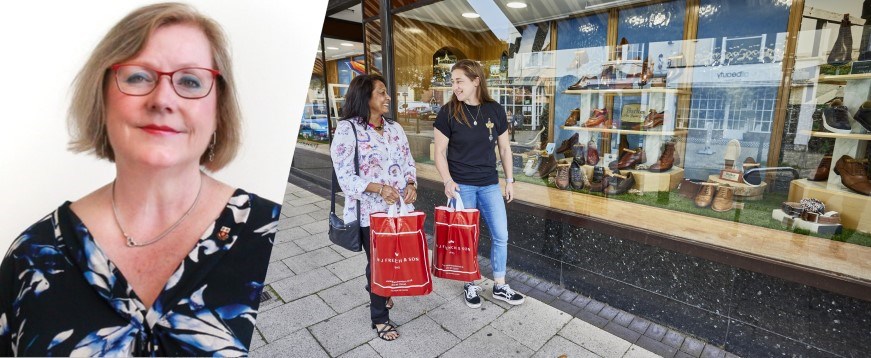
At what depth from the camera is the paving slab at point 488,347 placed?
2246 mm

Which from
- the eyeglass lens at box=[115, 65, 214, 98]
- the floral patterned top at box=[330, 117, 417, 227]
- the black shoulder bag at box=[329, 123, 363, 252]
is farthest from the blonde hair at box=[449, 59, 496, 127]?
the eyeglass lens at box=[115, 65, 214, 98]

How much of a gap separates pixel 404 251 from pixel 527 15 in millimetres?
2460

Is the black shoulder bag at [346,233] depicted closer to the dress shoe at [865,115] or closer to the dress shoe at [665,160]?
the dress shoe at [665,160]

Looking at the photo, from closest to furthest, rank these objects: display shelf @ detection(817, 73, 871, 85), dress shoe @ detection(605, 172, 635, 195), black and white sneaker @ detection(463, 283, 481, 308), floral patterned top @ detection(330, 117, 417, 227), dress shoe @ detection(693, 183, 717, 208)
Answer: floral patterned top @ detection(330, 117, 417, 227), display shelf @ detection(817, 73, 871, 85), black and white sneaker @ detection(463, 283, 481, 308), dress shoe @ detection(693, 183, 717, 208), dress shoe @ detection(605, 172, 635, 195)

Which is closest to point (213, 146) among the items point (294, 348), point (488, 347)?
point (294, 348)

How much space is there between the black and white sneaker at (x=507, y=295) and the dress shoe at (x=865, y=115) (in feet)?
6.75

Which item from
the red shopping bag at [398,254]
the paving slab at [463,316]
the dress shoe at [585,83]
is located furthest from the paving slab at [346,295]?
the dress shoe at [585,83]

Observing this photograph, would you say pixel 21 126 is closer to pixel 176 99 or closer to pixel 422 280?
pixel 176 99

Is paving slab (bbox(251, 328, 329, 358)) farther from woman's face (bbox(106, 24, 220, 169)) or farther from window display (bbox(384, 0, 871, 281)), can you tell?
window display (bbox(384, 0, 871, 281))

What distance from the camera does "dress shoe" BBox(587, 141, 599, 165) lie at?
3448mm

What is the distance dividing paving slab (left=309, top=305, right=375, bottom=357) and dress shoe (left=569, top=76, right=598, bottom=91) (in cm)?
237

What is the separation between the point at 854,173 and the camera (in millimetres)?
2318

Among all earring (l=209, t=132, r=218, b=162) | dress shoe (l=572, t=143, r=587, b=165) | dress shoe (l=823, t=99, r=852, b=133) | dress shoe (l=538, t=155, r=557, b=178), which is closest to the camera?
earring (l=209, t=132, r=218, b=162)

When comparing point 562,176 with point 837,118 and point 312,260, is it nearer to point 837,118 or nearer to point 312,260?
point 837,118
